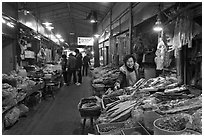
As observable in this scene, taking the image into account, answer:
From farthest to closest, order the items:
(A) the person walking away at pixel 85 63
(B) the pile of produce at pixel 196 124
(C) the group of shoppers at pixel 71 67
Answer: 1. (A) the person walking away at pixel 85 63
2. (C) the group of shoppers at pixel 71 67
3. (B) the pile of produce at pixel 196 124

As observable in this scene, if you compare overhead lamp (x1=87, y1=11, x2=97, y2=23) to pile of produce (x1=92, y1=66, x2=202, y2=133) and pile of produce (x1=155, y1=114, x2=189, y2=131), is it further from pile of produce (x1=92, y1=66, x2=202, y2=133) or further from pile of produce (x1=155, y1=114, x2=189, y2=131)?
pile of produce (x1=155, y1=114, x2=189, y2=131)

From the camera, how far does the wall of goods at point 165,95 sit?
1955 mm

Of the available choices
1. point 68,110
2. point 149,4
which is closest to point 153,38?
point 149,4

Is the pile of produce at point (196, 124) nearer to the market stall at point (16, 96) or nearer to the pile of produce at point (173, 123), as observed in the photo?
the pile of produce at point (173, 123)

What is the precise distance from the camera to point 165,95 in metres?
3.07

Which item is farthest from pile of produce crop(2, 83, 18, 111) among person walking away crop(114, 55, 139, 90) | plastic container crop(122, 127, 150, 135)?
plastic container crop(122, 127, 150, 135)

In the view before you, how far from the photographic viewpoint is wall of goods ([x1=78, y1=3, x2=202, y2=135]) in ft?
6.42

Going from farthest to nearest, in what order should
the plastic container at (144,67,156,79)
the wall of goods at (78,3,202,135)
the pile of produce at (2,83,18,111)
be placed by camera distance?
the plastic container at (144,67,156,79), the pile of produce at (2,83,18,111), the wall of goods at (78,3,202,135)

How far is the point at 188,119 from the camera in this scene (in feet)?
6.01

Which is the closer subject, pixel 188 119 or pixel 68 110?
pixel 188 119

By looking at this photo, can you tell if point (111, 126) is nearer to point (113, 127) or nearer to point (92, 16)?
point (113, 127)

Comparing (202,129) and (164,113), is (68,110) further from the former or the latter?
(202,129)

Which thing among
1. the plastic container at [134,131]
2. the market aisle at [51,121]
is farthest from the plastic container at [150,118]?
the market aisle at [51,121]

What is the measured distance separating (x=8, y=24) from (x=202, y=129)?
591cm
